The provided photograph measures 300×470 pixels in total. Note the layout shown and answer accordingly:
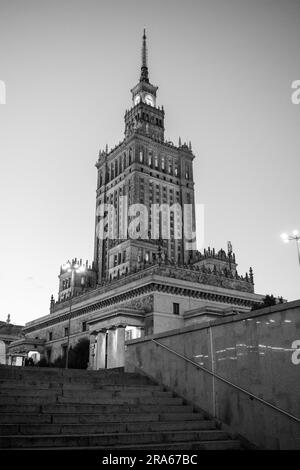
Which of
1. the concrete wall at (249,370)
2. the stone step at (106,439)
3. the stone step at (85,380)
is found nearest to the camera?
the stone step at (106,439)

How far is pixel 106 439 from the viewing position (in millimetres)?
8734

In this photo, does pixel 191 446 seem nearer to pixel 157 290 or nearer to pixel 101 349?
pixel 101 349

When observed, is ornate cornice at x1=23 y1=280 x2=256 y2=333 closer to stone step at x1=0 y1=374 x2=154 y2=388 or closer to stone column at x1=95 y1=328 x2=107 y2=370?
stone column at x1=95 y1=328 x2=107 y2=370

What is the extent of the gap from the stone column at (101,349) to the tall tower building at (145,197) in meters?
43.7

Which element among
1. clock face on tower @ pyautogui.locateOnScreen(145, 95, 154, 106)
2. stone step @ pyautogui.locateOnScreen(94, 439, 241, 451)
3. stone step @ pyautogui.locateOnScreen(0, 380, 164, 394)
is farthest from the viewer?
clock face on tower @ pyautogui.locateOnScreen(145, 95, 154, 106)

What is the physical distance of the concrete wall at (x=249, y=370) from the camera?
9539 mm

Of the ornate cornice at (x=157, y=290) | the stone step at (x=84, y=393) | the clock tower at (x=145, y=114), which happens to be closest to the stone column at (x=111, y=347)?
the ornate cornice at (x=157, y=290)

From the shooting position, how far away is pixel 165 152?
110938 millimetres

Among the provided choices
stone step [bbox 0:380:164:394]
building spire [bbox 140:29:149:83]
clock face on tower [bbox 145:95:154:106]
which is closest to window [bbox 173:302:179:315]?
stone step [bbox 0:380:164:394]

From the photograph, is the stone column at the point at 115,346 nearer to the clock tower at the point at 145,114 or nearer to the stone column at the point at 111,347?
the stone column at the point at 111,347

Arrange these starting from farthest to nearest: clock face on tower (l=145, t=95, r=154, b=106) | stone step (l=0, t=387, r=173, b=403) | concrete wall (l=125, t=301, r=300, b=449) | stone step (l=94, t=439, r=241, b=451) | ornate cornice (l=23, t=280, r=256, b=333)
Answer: clock face on tower (l=145, t=95, r=154, b=106) < ornate cornice (l=23, t=280, r=256, b=333) < stone step (l=0, t=387, r=173, b=403) < concrete wall (l=125, t=301, r=300, b=449) < stone step (l=94, t=439, r=241, b=451)

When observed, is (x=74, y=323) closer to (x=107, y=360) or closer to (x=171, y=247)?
(x=107, y=360)

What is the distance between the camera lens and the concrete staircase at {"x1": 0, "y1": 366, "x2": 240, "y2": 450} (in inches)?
338

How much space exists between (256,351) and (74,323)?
53.7 metres
